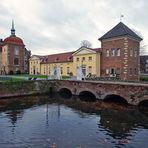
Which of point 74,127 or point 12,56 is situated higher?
point 12,56

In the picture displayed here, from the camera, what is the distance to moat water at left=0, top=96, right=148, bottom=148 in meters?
11.4

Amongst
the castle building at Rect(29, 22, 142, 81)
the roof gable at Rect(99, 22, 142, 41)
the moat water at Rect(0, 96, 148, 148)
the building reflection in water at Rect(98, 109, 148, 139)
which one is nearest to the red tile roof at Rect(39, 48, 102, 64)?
the castle building at Rect(29, 22, 142, 81)

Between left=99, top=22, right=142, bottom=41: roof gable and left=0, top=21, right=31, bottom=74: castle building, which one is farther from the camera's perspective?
left=0, top=21, right=31, bottom=74: castle building

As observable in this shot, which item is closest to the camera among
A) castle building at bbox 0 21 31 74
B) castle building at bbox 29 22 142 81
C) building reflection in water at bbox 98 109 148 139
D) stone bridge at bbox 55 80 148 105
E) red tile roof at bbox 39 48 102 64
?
building reflection in water at bbox 98 109 148 139

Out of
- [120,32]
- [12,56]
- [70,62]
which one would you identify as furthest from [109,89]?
[12,56]

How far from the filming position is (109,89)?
2373cm

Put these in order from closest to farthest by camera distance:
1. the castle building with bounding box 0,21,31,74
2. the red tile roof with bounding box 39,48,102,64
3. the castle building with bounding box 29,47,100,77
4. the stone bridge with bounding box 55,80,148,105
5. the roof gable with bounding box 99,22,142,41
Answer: the stone bridge with bounding box 55,80,148,105, the roof gable with bounding box 99,22,142,41, the castle building with bounding box 29,47,100,77, the red tile roof with bounding box 39,48,102,64, the castle building with bounding box 0,21,31,74

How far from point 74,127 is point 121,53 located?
78.1 feet

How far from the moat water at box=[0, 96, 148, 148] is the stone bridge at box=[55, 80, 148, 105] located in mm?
1246

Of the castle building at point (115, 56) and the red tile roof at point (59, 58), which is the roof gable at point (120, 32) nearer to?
the castle building at point (115, 56)

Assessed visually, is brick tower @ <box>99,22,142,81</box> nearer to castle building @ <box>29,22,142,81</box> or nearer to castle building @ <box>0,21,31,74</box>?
castle building @ <box>29,22,142,81</box>

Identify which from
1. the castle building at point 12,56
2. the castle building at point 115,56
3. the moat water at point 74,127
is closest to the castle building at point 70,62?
the castle building at point 115,56

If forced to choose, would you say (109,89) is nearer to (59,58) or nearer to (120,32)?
(120,32)

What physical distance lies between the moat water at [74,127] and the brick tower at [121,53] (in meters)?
15.8
